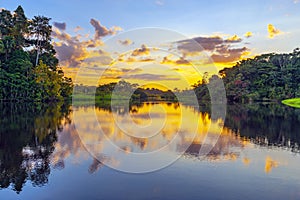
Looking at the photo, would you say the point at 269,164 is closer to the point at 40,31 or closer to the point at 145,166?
the point at 145,166

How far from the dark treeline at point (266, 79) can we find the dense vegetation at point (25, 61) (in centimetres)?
3175

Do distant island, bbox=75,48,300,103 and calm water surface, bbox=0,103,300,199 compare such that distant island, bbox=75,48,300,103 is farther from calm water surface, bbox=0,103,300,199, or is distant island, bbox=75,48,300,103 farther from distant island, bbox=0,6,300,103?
calm water surface, bbox=0,103,300,199

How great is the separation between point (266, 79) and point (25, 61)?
49698mm

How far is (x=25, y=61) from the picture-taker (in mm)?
44656

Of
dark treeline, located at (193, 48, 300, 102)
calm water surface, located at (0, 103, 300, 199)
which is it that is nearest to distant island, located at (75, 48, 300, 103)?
dark treeline, located at (193, 48, 300, 102)

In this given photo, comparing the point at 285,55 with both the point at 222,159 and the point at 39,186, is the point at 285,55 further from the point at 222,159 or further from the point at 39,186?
the point at 39,186

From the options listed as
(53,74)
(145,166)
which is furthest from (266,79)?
(145,166)

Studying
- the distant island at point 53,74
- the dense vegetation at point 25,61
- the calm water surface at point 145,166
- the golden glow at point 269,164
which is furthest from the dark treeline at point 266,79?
the golden glow at point 269,164

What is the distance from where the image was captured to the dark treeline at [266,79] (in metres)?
64.0

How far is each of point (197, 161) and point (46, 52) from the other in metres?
48.6

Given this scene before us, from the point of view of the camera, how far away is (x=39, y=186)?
7828 millimetres

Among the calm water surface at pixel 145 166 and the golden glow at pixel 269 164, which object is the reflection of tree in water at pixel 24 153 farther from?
the golden glow at pixel 269 164

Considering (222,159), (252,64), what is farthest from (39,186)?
(252,64)

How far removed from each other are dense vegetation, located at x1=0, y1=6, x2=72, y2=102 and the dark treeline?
31753 mm
